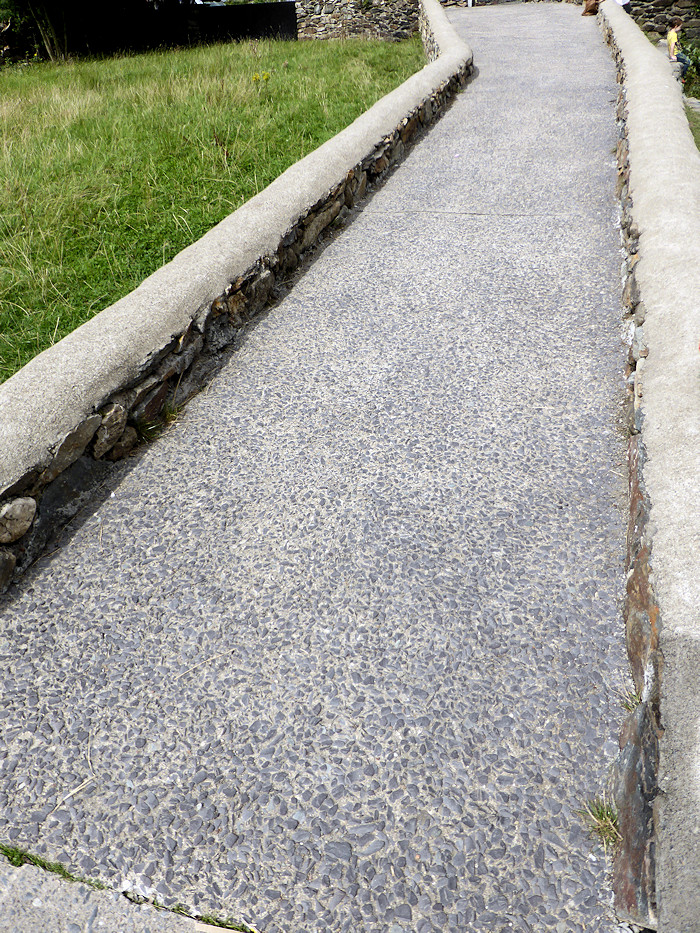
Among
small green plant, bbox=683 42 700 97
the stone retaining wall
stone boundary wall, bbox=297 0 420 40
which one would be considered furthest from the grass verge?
stone boundary wall, bbox=297 0 420 40

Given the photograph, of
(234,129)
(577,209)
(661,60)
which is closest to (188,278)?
(577,209)

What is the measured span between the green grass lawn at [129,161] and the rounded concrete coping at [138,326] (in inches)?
22.6

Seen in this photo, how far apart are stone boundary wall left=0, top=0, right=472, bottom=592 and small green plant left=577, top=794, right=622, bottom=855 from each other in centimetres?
188

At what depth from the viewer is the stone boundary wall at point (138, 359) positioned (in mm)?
2346

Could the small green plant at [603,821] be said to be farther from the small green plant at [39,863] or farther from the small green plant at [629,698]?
the small green plant at [39,863]

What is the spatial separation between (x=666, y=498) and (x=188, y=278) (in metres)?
2.39

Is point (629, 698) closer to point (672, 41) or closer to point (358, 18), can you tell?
point (672, 41)

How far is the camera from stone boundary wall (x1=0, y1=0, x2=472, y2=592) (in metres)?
2.35

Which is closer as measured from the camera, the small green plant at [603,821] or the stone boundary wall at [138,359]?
the small green plant at [603,821]

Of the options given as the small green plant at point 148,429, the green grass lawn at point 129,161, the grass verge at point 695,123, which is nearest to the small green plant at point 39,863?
the small green plant at point 148,429

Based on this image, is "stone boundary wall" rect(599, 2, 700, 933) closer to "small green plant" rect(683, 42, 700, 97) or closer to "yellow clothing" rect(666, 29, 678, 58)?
"yellow clothing" rect(666, 29, 678, 58)

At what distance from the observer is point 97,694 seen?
1.95m

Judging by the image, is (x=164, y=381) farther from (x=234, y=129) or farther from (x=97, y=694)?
(x=234, y=129)

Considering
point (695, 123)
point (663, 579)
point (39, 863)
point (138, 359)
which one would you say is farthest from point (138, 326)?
point (695, 123)
